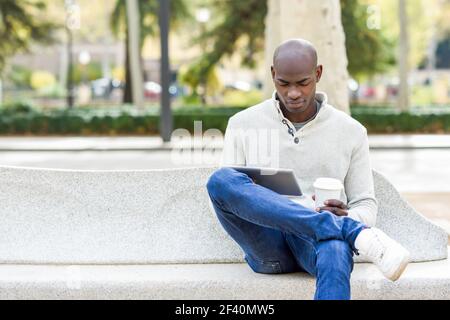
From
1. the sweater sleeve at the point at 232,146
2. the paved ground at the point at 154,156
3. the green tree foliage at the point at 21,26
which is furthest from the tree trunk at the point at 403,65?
the sweater sleeve at the point at 232,146

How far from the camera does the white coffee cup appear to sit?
360 cm

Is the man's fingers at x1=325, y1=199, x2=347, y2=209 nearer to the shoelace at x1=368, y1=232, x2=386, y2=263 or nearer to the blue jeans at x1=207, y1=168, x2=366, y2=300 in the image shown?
the blue jeans at x1=207, y1=168, x2=366, y2=300

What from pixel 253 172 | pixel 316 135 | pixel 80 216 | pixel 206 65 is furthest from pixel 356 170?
pixel 206 65

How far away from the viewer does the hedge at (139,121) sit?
24.0 metres

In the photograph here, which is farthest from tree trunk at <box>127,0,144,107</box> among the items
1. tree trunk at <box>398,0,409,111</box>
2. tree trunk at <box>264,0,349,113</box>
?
tree trunk at <box>264,0,349,113</box>

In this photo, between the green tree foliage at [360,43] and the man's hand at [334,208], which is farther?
the green tree foliage at [360,43]

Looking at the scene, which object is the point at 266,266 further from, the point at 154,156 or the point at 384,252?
the point at 154,156

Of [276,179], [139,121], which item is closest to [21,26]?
[139,121]

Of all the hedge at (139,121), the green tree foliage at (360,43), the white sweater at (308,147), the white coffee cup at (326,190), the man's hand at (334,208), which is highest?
the green tree foliage at (360,43)

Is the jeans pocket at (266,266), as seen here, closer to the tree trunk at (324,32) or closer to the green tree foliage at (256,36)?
the tree trunk at (324,32)

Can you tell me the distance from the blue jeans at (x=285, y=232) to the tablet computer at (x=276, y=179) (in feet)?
0.33

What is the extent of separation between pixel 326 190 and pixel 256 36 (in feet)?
86.7

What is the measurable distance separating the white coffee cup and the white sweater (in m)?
0.34
